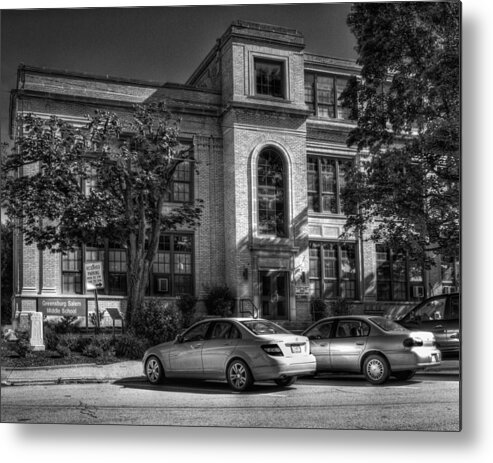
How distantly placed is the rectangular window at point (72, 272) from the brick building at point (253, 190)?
0.01 m

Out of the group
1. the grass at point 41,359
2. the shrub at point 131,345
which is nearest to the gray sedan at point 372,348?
the shrub at point 131,345

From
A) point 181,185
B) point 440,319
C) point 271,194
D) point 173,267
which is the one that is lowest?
point 440,319

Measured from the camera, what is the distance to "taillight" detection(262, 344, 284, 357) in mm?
7809

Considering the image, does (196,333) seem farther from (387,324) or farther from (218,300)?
(387,324)

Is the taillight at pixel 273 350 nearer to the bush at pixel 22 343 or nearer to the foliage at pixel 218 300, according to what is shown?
the foliage at pixel 218 300

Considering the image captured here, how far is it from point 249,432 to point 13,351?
8.99ft

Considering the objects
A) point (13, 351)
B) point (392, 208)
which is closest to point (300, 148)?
point (392, 208)

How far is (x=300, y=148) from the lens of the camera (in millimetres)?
8609

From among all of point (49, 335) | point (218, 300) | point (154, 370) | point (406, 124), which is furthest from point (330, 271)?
point (49, 335)

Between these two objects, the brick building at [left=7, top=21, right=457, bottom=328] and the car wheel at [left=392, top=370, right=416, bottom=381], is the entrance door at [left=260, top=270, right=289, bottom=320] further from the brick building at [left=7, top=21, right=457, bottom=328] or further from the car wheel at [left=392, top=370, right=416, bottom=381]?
the car wheel at [left=392, top=370, right=416, bottom=381]

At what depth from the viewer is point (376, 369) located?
7.80 metres

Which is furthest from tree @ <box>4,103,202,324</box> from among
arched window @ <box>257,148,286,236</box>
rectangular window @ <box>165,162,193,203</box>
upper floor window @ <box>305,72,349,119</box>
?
upper floor window @ <box>305,72,349,119</box>

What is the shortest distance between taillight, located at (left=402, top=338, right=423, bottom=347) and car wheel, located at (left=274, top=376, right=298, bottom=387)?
3.86 feet

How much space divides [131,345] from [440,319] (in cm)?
327
